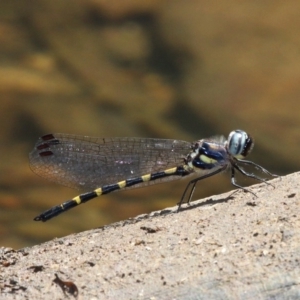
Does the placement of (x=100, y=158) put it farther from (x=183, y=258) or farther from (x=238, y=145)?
(x=183, y=258)

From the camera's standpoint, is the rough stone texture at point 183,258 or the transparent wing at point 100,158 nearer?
the rough stone texture at point 183,258

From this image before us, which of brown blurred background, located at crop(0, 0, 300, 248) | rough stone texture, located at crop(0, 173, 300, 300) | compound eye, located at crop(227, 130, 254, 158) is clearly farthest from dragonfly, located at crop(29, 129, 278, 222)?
brown blurred background, located at crop(0, 0, 300, 248)

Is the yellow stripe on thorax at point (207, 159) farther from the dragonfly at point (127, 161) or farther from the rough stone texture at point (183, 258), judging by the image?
the rough stone texture at point (183, 258)

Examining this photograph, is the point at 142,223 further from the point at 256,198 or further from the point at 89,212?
the point at 89,212

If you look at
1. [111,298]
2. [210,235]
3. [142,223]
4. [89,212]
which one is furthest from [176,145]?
[89,212]

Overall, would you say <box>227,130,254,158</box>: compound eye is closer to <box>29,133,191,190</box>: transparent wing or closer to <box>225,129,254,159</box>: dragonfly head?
<box>225,129,254,159</box>: dragonfly head

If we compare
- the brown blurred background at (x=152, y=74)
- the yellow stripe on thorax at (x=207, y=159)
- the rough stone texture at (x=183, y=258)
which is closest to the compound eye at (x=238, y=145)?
the yellow stripe on thorax at (x=207, y=159)
